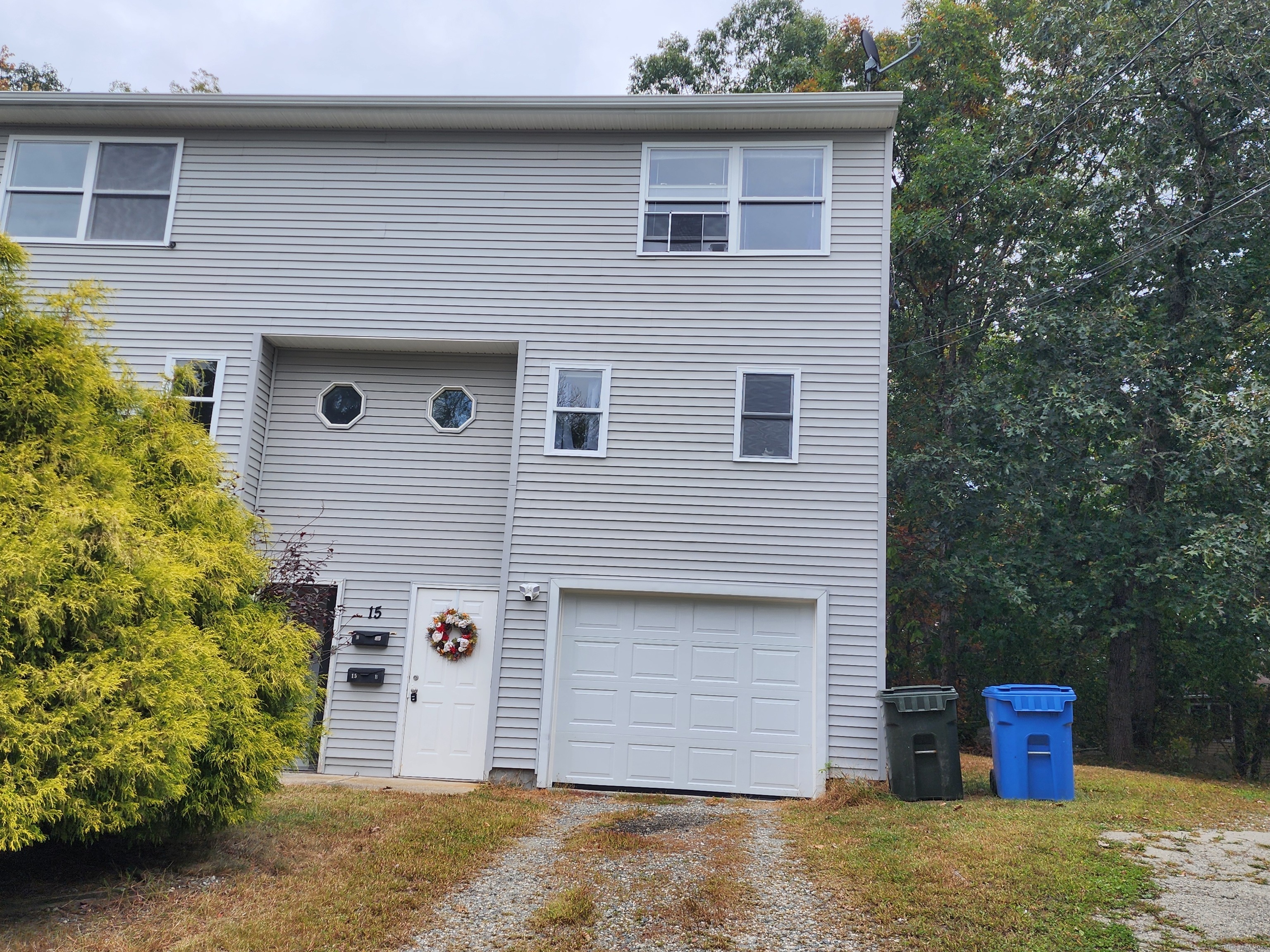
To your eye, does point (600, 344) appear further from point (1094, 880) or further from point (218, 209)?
point (1094, 880)

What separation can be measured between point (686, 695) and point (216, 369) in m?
6.20

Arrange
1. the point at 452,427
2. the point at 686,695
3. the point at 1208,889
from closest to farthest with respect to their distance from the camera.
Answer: the point at 1208,889 → the point at 686,695 → the point at 452,427

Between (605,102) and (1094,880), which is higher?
(605,102)

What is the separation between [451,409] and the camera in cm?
1037

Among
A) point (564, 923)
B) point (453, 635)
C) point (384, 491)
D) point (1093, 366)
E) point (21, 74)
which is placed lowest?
point (564, 923)

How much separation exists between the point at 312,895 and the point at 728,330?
22.0 feet

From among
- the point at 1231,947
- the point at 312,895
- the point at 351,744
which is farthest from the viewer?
the point at 351,744

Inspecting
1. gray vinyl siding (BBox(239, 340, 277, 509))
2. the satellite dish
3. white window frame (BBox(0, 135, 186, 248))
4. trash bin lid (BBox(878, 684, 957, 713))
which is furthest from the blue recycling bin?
white window frame (BBox(0, 135, 186, 248))

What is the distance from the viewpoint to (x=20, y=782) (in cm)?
400

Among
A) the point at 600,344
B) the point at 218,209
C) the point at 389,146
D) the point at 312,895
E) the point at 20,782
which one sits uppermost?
the point at 389,146

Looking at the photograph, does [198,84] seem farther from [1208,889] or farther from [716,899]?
[1208,889]

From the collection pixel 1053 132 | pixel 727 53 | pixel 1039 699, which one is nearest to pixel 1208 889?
pixel 1039 699

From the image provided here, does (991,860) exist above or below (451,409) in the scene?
below

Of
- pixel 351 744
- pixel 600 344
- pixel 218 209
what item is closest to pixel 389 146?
pixel 218 209
